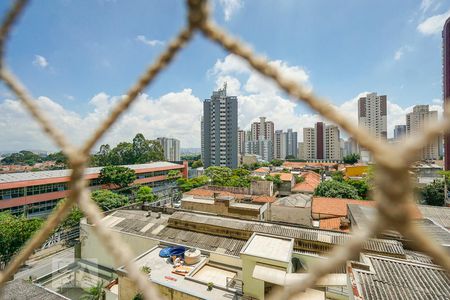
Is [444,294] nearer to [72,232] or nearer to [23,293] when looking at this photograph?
[23,293]

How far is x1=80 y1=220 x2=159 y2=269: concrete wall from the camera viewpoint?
27.3 feet

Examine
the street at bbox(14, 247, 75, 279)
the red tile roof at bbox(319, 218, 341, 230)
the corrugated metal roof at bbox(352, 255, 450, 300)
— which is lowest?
the street at bbox(14, 247, 75, 279)

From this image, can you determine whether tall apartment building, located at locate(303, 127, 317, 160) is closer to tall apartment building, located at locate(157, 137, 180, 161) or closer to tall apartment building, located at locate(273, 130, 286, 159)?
tall apartment building, located at locate(273, 130, 286, 159)

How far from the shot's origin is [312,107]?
480 millimetres

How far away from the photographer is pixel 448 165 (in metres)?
20.1

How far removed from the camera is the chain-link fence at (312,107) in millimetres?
390

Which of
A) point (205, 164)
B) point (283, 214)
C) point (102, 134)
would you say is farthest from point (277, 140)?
point (102, 134)

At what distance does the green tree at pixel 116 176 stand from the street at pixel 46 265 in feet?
25.5

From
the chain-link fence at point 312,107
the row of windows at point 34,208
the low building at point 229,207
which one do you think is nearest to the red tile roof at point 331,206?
the low building at point 229,207

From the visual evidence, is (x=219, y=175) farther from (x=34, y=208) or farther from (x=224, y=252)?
(x=224, y=252)

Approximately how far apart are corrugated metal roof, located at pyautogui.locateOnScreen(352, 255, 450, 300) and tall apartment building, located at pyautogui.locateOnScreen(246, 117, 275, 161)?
178 ft

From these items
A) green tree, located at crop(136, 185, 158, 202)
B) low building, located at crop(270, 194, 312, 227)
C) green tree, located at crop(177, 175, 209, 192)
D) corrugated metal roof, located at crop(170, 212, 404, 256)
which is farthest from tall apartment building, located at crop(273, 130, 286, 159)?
corrugated metal roof, located at crop(170, 212, 404, 256)

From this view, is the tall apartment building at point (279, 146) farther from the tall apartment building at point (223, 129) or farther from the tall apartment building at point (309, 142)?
the tall apartment building at point (223, 129)

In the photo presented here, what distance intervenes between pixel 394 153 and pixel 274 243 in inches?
250
